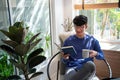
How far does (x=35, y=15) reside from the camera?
2.76 meters

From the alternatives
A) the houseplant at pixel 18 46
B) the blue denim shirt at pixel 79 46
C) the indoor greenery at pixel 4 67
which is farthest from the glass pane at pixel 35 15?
the houseplant at pixel 18 46

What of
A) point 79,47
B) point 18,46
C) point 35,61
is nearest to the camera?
point 18,46

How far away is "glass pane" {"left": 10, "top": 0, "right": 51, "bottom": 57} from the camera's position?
2361 millimetres

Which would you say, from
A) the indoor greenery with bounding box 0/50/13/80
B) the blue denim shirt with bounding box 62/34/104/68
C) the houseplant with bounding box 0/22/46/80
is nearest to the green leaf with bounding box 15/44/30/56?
the houseplant with bounding box 0/22/46/80

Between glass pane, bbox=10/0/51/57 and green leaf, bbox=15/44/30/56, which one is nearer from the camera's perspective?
green leaf, bbox=15/44/30/56

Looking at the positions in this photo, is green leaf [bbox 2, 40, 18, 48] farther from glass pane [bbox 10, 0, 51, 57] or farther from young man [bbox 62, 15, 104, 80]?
glass pane [bbox 10, 0, 51, 57]

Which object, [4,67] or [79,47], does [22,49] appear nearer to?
[4,67]

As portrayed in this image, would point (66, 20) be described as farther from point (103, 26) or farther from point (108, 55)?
point (108, 55)

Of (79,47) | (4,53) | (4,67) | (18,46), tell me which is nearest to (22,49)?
(18,46)

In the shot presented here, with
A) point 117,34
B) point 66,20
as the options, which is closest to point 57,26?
point 66,20

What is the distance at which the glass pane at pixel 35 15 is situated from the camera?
7.75 feet

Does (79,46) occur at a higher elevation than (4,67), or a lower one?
higher

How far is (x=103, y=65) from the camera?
9.39ft

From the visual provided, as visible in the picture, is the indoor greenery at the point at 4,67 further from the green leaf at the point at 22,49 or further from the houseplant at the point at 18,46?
the green leaf at the point at 22,49
